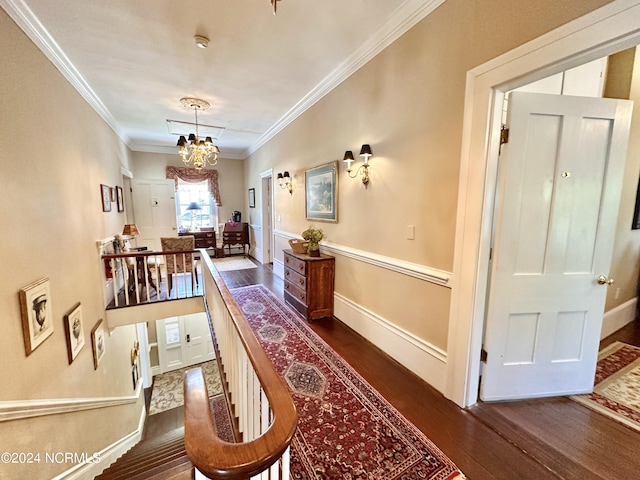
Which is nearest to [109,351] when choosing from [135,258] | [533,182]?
[135,258]

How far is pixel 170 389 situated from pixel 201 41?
21.3 feet

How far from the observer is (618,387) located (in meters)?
2.05

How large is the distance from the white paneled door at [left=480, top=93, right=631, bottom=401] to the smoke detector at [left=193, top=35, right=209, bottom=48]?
2594mm

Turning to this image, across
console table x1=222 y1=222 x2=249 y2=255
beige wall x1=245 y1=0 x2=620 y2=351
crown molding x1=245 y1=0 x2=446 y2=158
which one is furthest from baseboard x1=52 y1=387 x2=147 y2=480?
crown molding x1=245 y1=0 x2=446 y2=158

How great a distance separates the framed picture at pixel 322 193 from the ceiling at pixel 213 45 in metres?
1.02

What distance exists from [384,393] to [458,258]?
118 cm

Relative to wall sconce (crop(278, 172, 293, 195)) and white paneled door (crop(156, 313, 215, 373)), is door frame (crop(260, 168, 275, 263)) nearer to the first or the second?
wall sconce (crop(278, 172, 293, 195))

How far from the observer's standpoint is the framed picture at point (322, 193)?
330cm

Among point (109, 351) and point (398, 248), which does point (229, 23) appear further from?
point (109, 351)

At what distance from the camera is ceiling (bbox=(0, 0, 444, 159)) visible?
6.68ft

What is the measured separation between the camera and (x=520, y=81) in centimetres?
150

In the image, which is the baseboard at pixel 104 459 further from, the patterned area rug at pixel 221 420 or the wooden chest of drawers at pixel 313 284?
the wooden chest of drawers at pixel 313 284

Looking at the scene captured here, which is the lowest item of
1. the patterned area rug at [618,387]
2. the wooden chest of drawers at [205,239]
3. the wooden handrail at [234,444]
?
the patterned area rug at [618,387]

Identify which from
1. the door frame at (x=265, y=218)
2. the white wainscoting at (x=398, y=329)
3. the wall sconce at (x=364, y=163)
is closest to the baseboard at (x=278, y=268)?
the door frame at (x=265, y=218)
